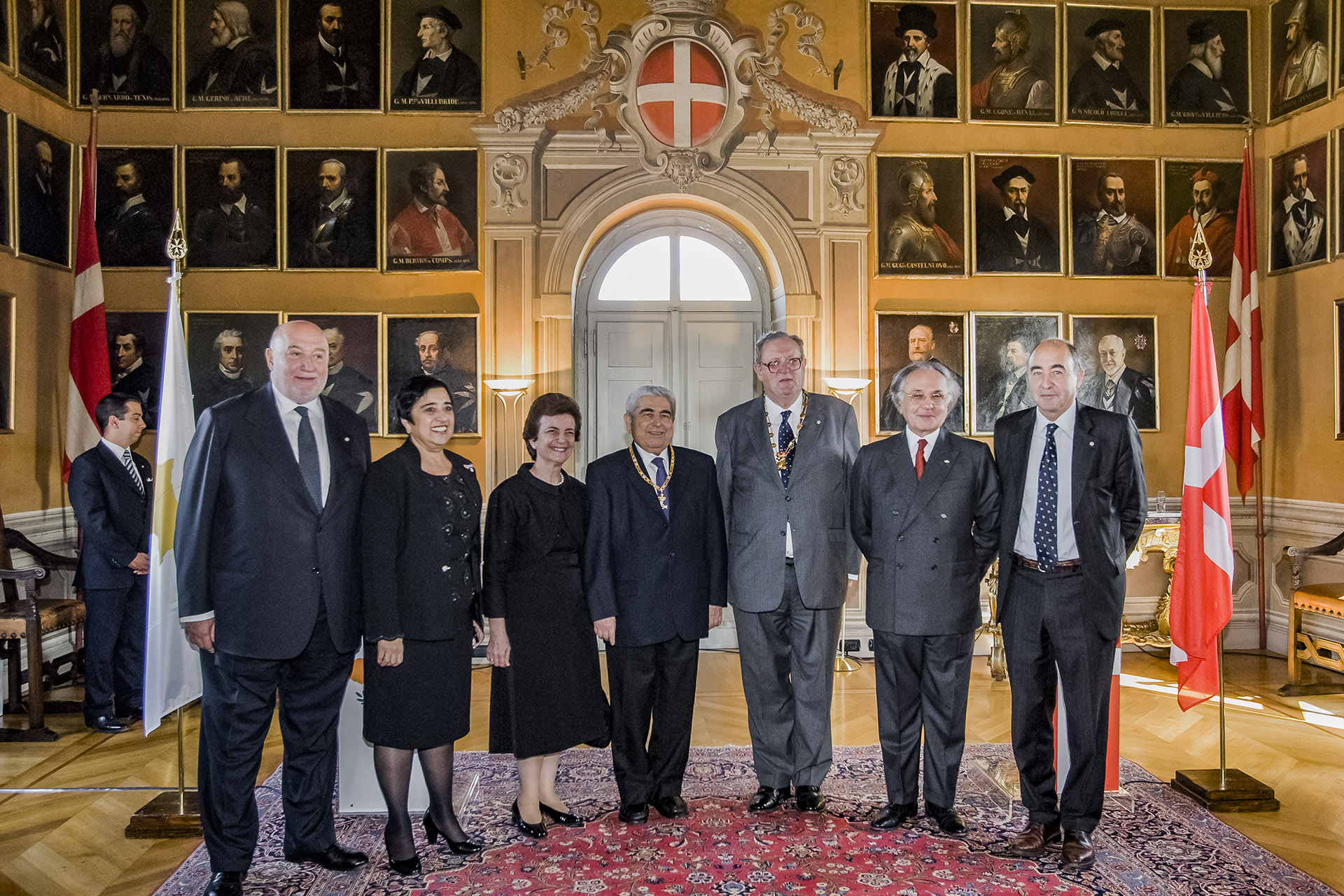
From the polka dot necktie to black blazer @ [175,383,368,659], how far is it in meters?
2.74

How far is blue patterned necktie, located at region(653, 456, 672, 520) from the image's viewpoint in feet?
12.5

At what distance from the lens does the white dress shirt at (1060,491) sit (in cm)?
348

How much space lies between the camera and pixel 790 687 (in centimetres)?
402

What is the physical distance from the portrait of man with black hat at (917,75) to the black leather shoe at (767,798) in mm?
5784

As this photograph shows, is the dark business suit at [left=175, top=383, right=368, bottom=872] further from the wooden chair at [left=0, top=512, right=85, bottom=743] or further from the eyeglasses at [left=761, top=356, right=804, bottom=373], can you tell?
the wooden chair at [left=0, top=512, right=85, bottom=743]

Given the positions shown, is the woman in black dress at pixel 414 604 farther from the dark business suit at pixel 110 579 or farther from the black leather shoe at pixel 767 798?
the dark business suit at pixel 110 579

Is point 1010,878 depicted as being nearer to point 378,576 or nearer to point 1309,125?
point 378,576

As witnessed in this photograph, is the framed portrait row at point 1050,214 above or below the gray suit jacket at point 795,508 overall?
above

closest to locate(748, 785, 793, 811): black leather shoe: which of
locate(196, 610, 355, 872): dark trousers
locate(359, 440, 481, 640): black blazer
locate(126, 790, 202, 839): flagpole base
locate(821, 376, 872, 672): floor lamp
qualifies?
locate(359, 440, 481, 640): black blazer

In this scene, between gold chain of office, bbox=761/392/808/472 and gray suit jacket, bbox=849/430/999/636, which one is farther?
gold chain of office, bbox=761/392/808/472

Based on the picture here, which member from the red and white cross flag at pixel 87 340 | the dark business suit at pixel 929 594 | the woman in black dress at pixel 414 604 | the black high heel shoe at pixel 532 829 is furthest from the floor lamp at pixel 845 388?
the red and white cross flag at pixel 87 340

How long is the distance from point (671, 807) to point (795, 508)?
1452 millimetres

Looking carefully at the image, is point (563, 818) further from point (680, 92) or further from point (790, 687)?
point (680, 92)

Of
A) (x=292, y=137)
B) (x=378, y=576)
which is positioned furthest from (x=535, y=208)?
(x=378, y=576)
